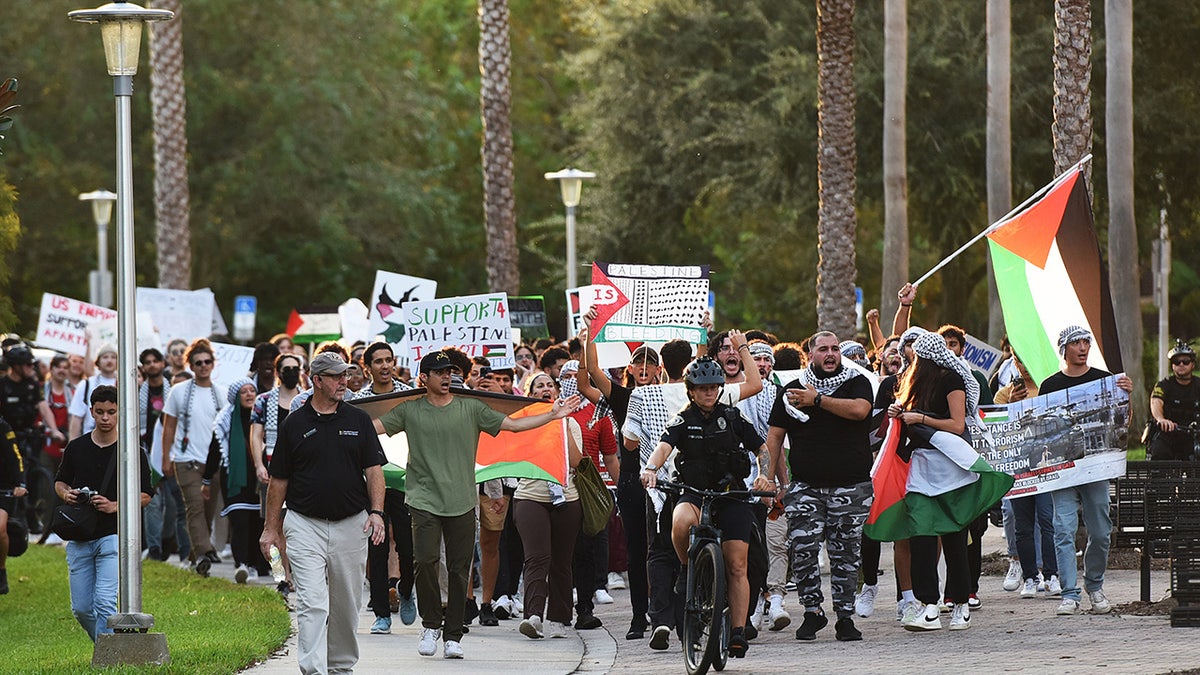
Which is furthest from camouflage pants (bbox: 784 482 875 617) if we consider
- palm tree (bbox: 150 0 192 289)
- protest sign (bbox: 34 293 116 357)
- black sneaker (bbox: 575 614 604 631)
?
palm tree (bbox: 150 0 192 289)

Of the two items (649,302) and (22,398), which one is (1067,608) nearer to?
(649,302)

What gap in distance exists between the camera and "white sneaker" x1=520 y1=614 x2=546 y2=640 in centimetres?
1335

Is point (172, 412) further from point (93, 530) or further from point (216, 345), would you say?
point (93, 530)

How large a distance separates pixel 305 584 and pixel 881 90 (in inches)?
882

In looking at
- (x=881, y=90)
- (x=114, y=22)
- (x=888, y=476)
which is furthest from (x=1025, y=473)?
(x=881, y=90)

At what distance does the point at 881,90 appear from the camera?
3181cm

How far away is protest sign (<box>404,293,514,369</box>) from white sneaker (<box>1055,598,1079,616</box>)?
16.0 feet

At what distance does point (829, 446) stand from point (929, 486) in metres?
0.82

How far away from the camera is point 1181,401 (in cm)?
1645

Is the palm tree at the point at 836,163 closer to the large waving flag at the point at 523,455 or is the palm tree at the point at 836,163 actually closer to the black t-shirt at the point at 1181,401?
the black t-shirt at the point at 1181,401

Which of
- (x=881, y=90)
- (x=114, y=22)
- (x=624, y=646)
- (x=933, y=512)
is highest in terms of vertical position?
(x=881, y=90)

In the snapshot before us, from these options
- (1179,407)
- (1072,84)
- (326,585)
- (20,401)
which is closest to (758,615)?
(326,585)

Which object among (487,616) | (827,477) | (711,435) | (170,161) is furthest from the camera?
(170,161)

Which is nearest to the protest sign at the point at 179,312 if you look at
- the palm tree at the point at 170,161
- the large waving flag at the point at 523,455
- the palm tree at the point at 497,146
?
the palm tree at the point at 497,146
